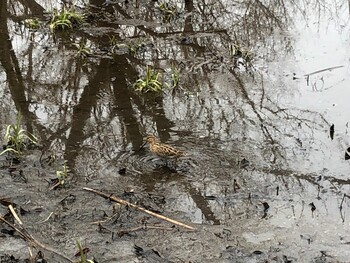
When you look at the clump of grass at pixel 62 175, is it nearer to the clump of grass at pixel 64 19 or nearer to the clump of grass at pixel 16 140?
the clump of grass at pixel 16 140

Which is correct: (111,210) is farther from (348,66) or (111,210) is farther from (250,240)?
(348,66)

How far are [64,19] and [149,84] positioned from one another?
286 centimetres

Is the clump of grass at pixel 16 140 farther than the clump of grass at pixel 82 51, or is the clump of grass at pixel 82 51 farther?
the clump of grass at pixel 82 51

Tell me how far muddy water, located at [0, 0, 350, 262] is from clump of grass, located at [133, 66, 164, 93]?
0.43 feet

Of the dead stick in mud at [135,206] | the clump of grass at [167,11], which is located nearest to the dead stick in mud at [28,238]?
the dead stick in mud at [135,206]

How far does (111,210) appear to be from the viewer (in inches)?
254

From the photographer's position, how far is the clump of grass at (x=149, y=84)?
8922mm

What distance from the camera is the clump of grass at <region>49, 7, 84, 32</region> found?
36.0 ft

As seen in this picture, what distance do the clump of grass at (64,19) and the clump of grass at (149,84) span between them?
2.61 meters

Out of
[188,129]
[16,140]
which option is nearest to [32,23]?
[16,140]

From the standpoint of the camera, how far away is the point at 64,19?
1102 cm

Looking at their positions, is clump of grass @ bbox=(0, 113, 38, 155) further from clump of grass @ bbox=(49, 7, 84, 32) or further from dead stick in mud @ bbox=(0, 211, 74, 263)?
clump of grass @ bbox=(49, 7, 84, 32)

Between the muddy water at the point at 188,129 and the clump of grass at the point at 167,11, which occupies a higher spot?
the clump of grass at the point at 167,11

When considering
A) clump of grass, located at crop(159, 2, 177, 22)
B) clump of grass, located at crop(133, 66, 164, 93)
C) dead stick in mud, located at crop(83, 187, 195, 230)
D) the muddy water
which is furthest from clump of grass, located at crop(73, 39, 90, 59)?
dead stick in mud, located at crop(83, 187, 195, 230)
